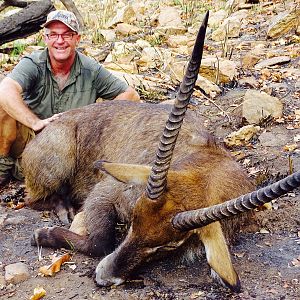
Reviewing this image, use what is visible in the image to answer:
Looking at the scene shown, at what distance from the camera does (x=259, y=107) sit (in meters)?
7.39

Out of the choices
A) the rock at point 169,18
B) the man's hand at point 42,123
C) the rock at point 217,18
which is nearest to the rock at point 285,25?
the rock at point 217,18

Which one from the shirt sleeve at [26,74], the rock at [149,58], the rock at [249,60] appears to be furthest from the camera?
the rock at [149,58]

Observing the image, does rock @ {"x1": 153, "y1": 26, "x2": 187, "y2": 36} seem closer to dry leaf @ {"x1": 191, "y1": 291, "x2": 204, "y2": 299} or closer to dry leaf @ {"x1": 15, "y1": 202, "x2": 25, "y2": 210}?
dry leaf @ {"x1": 15, "y1": 202, "x2": 25, "y2": 210}

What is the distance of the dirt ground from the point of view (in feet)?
14.2

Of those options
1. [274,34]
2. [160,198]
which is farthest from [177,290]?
[274,34]

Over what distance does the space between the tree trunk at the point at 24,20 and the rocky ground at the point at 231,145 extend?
81 cm

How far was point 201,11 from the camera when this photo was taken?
1438cm

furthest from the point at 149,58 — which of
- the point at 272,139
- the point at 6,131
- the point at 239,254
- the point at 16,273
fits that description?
the point at 16,273

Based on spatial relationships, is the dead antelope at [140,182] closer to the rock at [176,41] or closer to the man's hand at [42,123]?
the man's hand at [42,123]

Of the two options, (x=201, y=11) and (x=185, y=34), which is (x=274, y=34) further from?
(x=201, y=11)

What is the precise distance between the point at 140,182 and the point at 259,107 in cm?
333

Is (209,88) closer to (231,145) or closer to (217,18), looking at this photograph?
(231,145)

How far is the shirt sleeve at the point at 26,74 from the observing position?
6.55m

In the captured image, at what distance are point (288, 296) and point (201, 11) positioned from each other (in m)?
11.1
